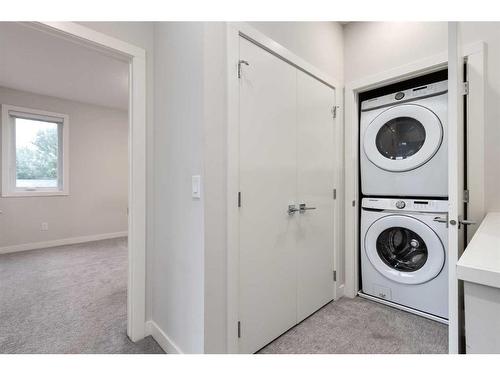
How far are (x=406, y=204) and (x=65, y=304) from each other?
298 centimetres

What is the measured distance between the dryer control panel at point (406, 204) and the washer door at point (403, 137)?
26 cm

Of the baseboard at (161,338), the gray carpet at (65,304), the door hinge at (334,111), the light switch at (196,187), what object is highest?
the door hinge at (334,111)

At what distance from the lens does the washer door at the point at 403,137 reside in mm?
1792

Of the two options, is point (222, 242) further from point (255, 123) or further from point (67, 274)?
point (67, 274)

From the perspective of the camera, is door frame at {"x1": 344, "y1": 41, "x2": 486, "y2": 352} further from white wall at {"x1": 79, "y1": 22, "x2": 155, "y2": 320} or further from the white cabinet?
white wall at {"x1": 79, "y1": 22, "x2": 155, "y2": 320}

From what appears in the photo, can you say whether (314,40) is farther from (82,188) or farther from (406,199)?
(82,188)

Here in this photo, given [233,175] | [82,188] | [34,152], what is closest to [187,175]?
[233,175]

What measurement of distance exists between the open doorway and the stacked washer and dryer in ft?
6.06

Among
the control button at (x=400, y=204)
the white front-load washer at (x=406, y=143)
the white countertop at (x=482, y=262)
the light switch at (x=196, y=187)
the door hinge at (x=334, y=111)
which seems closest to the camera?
the white countertop at (x=482, y=262)

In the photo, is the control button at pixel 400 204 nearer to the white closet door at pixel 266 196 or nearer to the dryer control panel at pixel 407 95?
the dryer control panel at pixel 407 95

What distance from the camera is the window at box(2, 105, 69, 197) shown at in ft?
11.8

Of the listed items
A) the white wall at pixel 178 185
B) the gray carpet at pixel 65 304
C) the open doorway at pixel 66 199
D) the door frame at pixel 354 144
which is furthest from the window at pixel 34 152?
the door frame at pixel 354 144

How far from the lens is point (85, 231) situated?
4324 mm

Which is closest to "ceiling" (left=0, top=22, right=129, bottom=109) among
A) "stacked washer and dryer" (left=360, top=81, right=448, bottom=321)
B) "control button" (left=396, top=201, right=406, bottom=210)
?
"stacked washer and dryer" (left=360, top=81, right=448, bottom=321)
